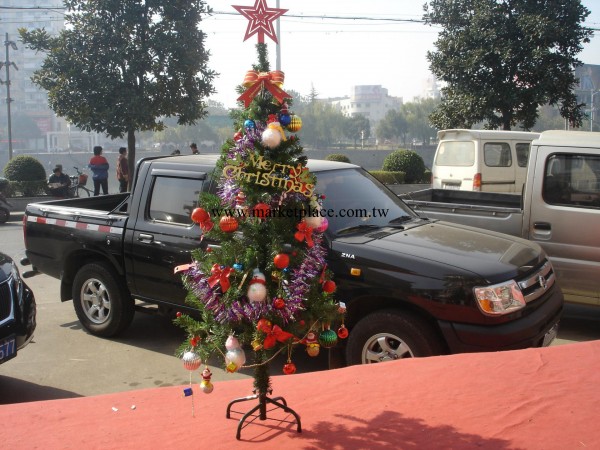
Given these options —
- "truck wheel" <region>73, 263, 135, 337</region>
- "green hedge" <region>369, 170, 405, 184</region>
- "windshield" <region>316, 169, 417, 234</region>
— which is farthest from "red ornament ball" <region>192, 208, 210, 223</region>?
"green hedge" <region>369, 170, 405, 184</region>

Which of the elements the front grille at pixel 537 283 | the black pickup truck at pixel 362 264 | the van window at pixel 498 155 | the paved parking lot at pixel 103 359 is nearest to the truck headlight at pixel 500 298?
the black pickup truck at pixel 362 264

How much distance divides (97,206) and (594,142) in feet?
18.6

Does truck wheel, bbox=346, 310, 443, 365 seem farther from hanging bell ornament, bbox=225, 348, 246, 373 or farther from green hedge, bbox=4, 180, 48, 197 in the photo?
green hedge, bbox=4, 180, 48, 197

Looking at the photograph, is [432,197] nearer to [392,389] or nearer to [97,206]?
[97,206]

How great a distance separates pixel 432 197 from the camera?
8.30 metres

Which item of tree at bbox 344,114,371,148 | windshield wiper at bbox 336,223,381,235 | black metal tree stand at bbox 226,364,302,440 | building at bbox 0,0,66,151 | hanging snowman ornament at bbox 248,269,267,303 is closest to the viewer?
hanging snowman ornament at bbox 248,269,267,303

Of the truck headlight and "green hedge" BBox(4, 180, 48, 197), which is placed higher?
"green hedge" BBox(4, 180, 48, 197)

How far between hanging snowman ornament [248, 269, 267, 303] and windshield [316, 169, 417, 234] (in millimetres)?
1981

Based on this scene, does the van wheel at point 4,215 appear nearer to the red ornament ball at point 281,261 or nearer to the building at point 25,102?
the red ornament ball at point 281,261

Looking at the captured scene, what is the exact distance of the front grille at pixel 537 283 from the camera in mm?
4430

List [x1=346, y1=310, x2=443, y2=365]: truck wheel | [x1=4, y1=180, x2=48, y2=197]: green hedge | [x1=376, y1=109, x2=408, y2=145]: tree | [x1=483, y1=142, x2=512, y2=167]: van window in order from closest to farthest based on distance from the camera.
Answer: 1. [x1=346, y1=310, x2=443, y2=365]: truck wheel
2. [x1=483, y1=142, x2=512, y2=167]: van window
3. [x1=4, y1=180, x2=48, y2=197]: green hedge
4. [x1=376, y1=109, x2=408, y2=145]: tree

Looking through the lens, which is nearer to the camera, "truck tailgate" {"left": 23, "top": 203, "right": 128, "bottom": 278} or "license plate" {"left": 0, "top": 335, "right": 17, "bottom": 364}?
"license plate" {"left": 0, "top": 335, "right": 17, "bottom": 364}

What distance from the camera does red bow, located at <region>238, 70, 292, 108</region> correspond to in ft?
9.58

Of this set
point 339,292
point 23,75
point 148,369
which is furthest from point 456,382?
point 23,75
